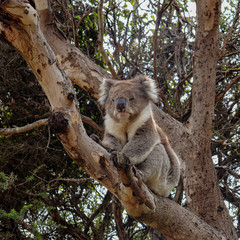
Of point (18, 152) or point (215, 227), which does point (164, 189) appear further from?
point (18, 152)

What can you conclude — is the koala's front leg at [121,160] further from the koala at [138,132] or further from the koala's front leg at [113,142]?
the koala's front leg at [113,142]

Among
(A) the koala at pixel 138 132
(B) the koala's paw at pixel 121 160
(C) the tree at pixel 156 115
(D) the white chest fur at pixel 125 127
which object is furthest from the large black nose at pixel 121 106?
(B) the koala's paw at pixel 121 160

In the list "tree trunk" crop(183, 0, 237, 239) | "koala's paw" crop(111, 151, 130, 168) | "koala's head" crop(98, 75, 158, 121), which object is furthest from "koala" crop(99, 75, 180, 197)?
"koala's paw" crop(111, 151, 130, 168)

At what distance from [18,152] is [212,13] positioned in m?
3.02

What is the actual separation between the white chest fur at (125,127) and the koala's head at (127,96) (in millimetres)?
50

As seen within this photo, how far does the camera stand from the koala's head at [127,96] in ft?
10.6

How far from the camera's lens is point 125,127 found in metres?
3.34

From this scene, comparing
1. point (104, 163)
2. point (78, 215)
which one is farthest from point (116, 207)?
point (104, 163)

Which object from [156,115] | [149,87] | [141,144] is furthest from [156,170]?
[156,115]

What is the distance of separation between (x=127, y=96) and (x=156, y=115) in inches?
42.8

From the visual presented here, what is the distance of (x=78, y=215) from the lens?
5164 millimetres

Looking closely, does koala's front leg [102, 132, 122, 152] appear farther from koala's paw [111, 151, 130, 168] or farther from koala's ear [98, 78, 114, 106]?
koala's paw [111, 151, 130, 168]

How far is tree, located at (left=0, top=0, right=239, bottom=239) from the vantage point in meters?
2.10

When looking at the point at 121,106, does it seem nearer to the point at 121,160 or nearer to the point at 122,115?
the point at 122,115
